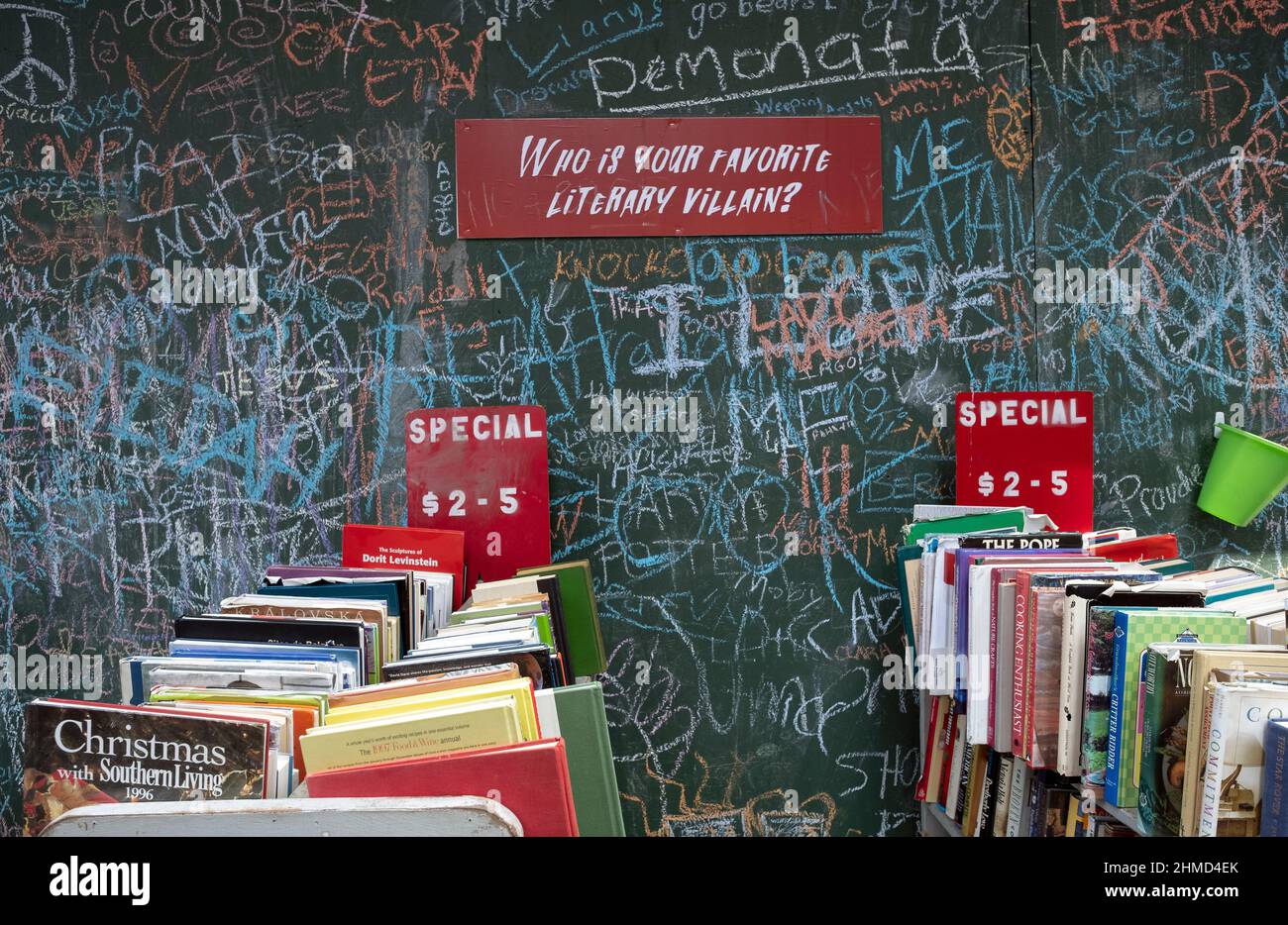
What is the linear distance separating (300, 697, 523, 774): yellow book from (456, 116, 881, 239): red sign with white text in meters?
2.83

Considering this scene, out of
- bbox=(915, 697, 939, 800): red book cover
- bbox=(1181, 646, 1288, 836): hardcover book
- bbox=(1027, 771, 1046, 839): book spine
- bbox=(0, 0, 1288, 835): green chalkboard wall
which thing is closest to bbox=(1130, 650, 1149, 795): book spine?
bbox=(1181, 646, 1288, 836): hardcover book

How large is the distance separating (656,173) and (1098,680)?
A: 2.48m

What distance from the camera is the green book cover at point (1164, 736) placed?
80.0 inches

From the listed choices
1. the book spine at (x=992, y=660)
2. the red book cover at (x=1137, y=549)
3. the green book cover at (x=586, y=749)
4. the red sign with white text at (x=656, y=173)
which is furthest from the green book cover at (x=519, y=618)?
the red sign with white text at (x=656, y=173)

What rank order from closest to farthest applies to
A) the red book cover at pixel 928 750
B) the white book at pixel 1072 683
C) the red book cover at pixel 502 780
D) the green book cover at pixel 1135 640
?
the red book cover at pixel 502 780
the green book cover at pixel 1135 640
the white book at pixel 1072 683
the red book cover at pixel 928 750

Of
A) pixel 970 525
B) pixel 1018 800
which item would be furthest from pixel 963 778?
pixel 970 525

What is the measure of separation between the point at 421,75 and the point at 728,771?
107 inches

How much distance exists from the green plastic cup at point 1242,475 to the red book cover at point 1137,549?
2.34 feet

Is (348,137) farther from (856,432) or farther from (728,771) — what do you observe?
(728,771)

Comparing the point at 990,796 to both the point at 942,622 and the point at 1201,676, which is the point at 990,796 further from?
the point at 1201,676

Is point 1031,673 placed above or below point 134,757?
below

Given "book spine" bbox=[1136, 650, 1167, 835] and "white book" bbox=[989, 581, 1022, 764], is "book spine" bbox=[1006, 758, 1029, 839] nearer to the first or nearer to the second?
"white book" bbox=[989, 581, 1022, 764]

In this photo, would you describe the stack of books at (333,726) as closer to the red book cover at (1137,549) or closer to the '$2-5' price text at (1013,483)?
the red book cover at (1137,549)

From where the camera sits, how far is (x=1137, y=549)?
3.30 metres
